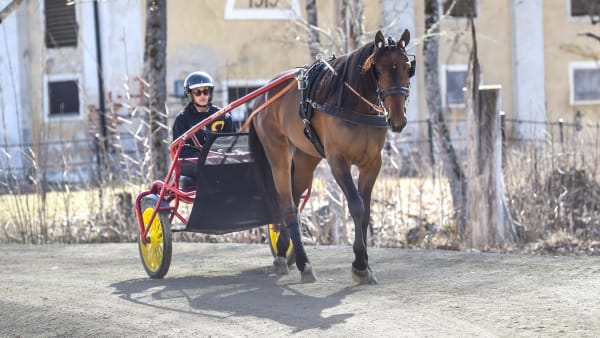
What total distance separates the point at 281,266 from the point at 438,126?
5684mm

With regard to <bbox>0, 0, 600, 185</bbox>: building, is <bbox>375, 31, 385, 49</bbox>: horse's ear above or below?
below

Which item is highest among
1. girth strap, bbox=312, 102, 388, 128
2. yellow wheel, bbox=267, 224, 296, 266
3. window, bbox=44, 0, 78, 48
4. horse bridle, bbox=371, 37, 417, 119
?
window, bbox=44, 0, 78, 48

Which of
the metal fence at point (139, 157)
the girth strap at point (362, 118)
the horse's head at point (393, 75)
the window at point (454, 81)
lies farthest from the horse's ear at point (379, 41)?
the window at point (454, 81)

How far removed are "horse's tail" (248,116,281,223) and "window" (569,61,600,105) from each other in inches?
798

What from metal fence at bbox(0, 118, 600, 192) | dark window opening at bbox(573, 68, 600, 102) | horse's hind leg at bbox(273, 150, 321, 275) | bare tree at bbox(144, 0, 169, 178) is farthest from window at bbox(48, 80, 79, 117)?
horse's hind leg at bbox(273, 150, 321, 275)

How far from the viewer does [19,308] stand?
8.35 metres

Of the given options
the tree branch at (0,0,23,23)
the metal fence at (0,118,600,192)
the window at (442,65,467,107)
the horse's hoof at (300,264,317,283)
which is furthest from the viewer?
the window at (442,65,467,107)

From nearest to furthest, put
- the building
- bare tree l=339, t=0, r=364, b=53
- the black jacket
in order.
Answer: the black jacket → bare tree l=339, t=0, r=364, b=53 → the building

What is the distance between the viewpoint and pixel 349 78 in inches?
334

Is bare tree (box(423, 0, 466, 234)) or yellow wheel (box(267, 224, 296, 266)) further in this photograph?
bare tree (box(423, 0, 466, 234))

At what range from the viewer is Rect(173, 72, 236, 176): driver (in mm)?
10070

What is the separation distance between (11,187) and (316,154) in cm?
616

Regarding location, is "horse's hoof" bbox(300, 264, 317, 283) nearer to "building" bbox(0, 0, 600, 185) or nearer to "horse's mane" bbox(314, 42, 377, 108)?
"horse's mane" bbox(314, 42, 377, 108)

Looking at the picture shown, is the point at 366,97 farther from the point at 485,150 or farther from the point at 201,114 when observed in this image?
the point at 485,150
